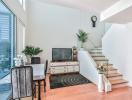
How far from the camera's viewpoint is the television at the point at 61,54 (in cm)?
727

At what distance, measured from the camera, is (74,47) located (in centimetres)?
768

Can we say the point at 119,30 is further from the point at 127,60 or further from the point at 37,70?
the point at 37,70

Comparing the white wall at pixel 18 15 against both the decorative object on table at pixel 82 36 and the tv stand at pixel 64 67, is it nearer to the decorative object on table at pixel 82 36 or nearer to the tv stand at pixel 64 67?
the tv stand at pixel 64 67

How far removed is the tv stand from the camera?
688cm

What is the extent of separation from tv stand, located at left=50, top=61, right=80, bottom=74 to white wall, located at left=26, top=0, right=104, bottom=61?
0.79 meters

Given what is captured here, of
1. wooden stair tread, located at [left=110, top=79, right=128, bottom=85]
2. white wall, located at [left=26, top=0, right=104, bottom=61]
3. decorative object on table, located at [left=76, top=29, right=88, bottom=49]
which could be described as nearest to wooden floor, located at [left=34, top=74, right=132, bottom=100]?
wooden stair tread, located at [left=110, top=79, right=128, bottom=85]

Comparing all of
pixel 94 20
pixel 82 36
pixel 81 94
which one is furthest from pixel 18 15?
pixel 94 20

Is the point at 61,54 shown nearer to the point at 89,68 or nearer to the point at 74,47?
the point at 74,47

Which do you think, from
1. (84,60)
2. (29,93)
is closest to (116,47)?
(84,60)

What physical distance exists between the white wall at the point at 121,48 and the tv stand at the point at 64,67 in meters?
1.85

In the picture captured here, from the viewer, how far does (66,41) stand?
307 inches

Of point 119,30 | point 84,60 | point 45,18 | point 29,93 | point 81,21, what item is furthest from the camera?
point 81,21

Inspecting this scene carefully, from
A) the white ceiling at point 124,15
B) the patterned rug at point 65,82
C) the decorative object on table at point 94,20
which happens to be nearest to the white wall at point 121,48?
the white ceiling at point 124,15

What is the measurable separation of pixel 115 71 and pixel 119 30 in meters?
1.88
